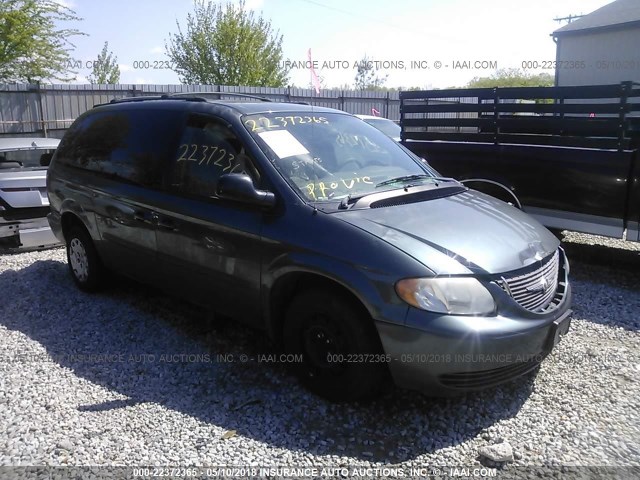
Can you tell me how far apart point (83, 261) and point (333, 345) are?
10.9 ft

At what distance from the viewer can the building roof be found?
62.8 feet

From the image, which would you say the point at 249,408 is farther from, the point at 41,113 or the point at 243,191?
the point at 41,113

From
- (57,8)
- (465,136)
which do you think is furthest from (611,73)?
(57,8)

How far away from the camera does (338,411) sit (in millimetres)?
3402

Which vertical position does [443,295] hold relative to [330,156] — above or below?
below

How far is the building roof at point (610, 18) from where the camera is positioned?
19156 mm

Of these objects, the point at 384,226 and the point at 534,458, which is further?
the point at 384,226

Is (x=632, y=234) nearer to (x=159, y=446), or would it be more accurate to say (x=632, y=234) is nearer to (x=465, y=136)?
(x=465, y=136)

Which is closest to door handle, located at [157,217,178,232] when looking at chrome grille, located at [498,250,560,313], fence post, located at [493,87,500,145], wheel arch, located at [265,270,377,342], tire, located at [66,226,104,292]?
wheel arch, located at [265,270,377,342]

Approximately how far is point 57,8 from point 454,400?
1839 centimetres

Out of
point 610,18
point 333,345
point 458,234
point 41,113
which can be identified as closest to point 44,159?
point 333,345

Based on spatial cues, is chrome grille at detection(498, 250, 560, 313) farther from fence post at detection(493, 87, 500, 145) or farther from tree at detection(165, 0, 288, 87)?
tree at detection(165, 0, 288, 87)

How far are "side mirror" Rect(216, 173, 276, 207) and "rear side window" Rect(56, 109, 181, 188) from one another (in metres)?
1.08

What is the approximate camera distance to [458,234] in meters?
3.33
